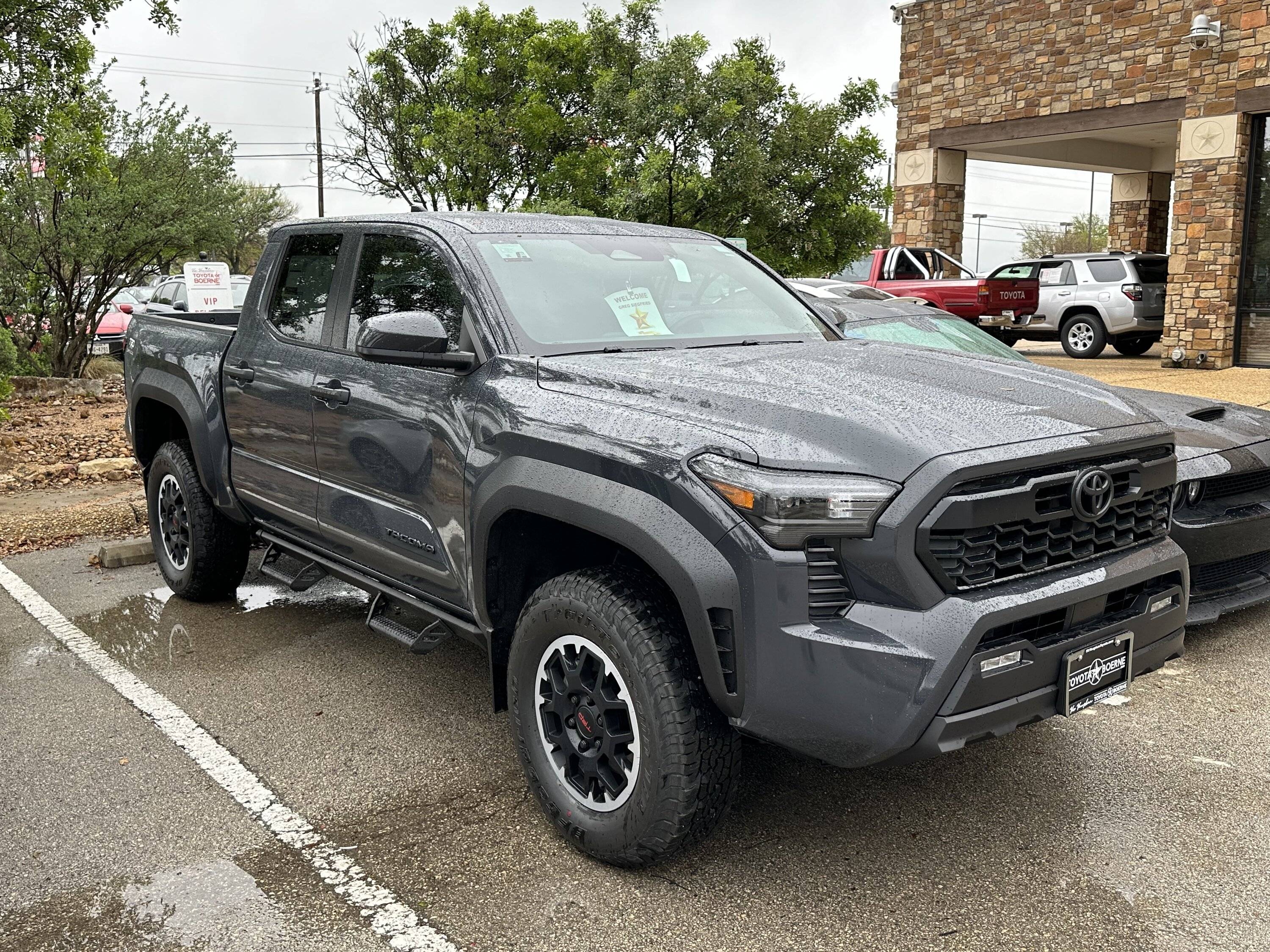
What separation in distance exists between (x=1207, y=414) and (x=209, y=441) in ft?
15.7

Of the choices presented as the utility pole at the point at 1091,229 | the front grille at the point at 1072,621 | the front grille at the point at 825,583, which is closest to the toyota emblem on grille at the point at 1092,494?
the front grille at the point at 1072,621

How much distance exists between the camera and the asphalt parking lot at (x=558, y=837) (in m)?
3.07

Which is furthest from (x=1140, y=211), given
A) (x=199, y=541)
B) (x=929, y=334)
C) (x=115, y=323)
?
(x=199, y=541)

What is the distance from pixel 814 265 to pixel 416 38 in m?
10.0

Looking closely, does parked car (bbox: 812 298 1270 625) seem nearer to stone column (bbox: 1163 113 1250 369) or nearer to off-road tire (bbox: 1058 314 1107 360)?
stone column (bbox: 1163 113 1250 369)

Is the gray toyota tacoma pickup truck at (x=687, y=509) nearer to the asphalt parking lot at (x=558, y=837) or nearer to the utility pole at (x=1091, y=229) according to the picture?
the asphalt parking lot at (x=558, y=837)

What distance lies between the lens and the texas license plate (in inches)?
119

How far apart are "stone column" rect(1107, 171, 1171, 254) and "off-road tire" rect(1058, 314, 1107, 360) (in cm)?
762

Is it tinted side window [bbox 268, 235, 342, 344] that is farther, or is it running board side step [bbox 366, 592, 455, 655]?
tinted side window [bbox 268, 235, 342, 344]

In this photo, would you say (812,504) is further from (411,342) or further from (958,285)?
(958,285)

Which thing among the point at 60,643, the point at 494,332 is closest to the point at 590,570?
the point at 494,332

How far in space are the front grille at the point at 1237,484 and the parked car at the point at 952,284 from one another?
1453 centimetres

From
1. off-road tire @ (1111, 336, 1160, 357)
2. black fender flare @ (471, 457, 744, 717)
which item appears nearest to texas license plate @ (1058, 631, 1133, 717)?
black fender flare @ (471, 457, 744, 717)

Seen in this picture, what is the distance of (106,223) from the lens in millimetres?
15312
